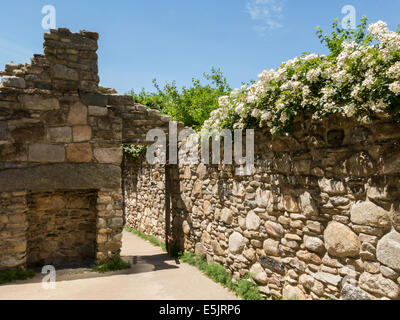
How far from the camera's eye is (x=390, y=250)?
2.32 metres

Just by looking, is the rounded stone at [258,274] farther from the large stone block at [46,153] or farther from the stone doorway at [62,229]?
the large stone block at [46,153]

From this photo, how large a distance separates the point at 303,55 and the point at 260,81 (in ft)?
1.86

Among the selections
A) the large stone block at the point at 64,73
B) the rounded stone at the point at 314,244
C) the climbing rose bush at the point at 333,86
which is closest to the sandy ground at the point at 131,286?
the rounded stone at the point at 314,244

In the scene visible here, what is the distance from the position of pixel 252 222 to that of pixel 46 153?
3771 mm

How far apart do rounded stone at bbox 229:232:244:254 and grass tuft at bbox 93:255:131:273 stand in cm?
225

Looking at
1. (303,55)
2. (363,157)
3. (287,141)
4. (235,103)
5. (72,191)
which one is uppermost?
(303,55)

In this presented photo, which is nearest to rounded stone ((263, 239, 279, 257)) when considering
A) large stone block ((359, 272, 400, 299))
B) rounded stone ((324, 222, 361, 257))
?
rounded stone ((324, 222, 361, 257))

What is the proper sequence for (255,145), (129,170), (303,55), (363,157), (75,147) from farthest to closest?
(129,170), (75,147), (255,145), (303,55), (363,157)

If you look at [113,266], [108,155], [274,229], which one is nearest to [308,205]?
[274,229]

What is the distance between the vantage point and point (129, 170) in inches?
417

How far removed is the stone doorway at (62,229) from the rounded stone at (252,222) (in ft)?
10.9

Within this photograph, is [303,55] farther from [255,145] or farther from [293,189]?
[293,189]

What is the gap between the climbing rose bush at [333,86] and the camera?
2268 millimetres

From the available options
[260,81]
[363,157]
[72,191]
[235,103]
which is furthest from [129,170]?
[363,157]
